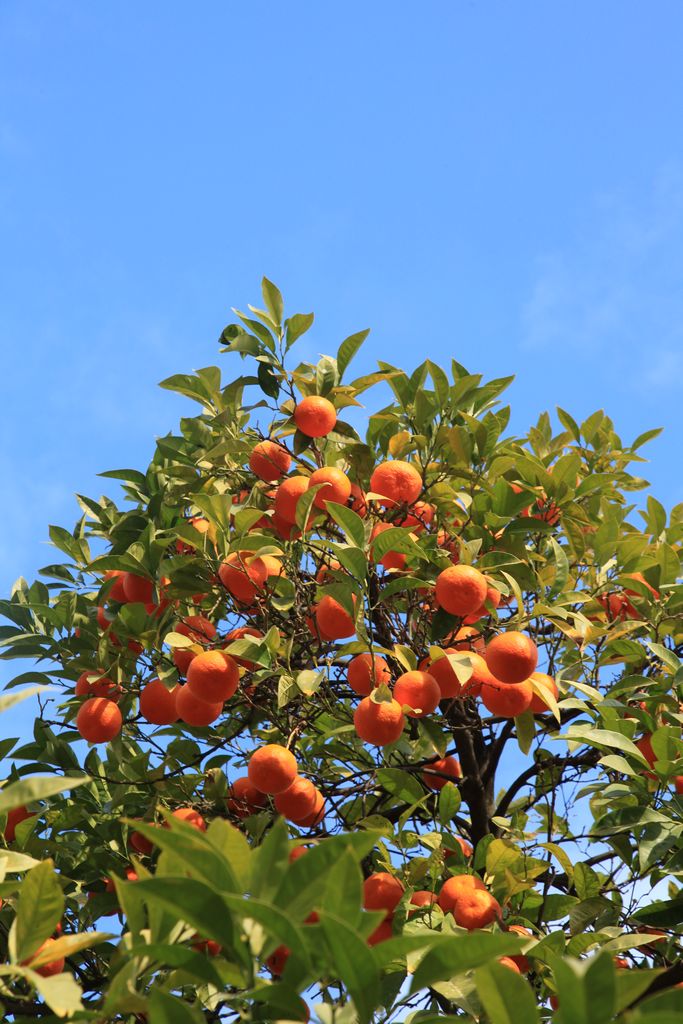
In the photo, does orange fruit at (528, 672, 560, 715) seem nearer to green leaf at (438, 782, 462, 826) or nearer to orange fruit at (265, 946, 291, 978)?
green leaf at (438, 782, 462, 826)

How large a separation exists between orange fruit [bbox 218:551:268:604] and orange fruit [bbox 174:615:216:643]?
18cm

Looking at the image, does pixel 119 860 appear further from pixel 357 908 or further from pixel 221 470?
pixel 357 908

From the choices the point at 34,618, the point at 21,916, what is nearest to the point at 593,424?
the point at 34,618

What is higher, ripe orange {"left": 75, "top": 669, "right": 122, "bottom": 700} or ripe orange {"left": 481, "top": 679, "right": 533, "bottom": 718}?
ripe orange {"left": 75, "top": 669, "right": 122, "bottom": 700}

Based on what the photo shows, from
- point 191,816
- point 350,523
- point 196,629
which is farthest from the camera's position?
point 196,629

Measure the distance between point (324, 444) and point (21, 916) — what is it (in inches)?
88.7

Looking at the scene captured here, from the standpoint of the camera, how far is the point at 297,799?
2887 mm

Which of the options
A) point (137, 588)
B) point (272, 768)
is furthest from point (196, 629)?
point (272, 768)

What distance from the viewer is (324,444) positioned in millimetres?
3572

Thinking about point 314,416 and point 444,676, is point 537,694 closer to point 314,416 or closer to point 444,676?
point 444,676

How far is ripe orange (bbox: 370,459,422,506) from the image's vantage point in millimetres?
3170

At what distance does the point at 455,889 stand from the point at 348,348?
6.11 feet

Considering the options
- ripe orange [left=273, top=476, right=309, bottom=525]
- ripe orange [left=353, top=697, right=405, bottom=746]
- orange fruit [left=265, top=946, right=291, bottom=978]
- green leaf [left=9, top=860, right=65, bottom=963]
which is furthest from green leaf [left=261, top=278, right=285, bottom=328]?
green leaf [left=9, top=860, right=65, bottom=963]

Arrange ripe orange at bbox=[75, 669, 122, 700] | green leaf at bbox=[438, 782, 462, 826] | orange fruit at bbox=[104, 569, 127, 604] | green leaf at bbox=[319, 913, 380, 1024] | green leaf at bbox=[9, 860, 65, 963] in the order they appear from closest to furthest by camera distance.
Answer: green leaf at bbox=[319, 913, 380, 1024]
green leaf at bbox=[9, 860, 65, 963]
green leaf at bbox=[438, 782, 462, 826]
ripe orange at bbox=[75, 669, 122, 700]
orange fruit at bbox=[104, 569, 127, 604]
